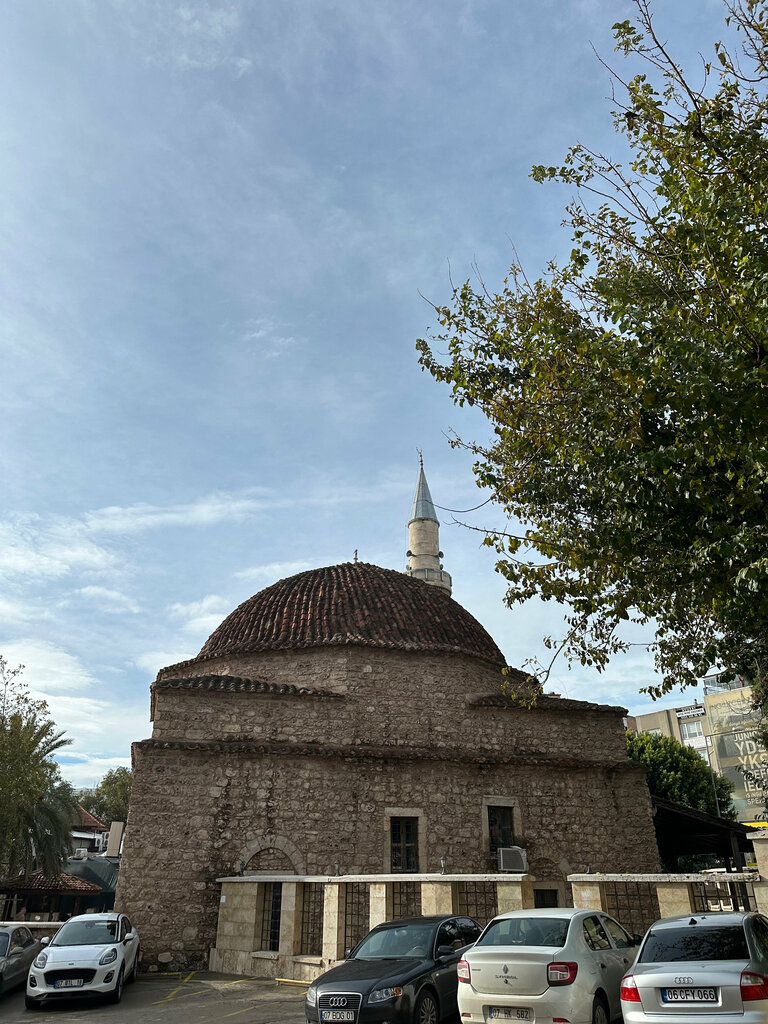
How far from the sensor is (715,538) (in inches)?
316

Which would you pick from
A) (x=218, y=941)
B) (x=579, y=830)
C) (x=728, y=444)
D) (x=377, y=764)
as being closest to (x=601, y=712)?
(x=579, y=830)

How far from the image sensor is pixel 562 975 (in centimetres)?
622

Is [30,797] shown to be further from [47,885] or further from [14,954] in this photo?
[14,954]

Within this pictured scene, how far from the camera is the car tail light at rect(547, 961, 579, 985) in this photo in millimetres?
6191

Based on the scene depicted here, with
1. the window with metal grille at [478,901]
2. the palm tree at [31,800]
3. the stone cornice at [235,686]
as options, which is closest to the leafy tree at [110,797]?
the palm tree at [31,800]

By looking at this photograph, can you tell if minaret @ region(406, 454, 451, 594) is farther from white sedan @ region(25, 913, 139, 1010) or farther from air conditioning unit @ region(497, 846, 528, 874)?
white sedan @ region(25, 913, 139, 1010)

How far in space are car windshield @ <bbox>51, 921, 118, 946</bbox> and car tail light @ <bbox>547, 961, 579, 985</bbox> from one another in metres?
8.17

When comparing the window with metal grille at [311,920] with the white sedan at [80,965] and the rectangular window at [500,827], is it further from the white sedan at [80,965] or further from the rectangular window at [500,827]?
the rectangular window at [500,827]

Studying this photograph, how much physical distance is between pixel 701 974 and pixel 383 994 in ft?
10.2

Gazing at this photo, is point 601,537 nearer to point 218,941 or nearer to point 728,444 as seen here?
point 728,444

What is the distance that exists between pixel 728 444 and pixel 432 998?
21.8 feet

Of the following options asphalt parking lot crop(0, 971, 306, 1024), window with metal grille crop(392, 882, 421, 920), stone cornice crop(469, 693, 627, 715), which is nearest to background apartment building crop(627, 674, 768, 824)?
stone cornice crop(469, 693, 627, 715)

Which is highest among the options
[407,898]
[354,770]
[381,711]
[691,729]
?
[691,729]

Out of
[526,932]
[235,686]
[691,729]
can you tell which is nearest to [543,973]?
[526,932]
